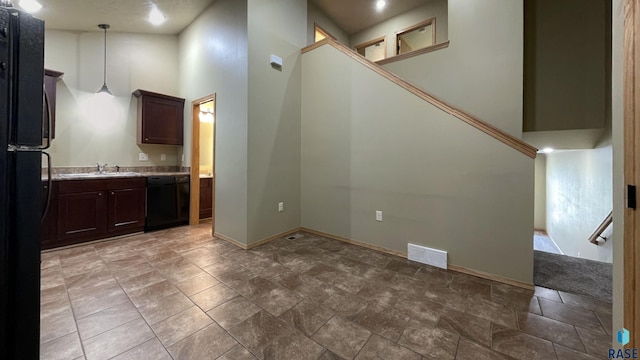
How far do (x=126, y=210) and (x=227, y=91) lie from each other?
2327mm

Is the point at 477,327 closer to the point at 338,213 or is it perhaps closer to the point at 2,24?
the point at 338,213

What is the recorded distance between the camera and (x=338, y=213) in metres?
3.49

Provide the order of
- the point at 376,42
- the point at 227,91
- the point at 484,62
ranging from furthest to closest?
the point at 376,42 < the point at 227,91 < the point at 484,62

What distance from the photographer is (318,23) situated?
502 centimetres

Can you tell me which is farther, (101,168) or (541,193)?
(541,193)

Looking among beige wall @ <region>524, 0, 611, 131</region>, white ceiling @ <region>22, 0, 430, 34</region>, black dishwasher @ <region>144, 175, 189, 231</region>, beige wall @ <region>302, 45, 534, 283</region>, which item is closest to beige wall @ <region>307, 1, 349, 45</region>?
white ceiling @ <region>22, 0, 430, 34</region>

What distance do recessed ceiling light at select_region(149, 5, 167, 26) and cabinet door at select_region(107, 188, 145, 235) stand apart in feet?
8.64

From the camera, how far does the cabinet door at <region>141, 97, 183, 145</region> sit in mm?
4008

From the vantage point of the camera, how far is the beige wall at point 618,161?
0.94 m

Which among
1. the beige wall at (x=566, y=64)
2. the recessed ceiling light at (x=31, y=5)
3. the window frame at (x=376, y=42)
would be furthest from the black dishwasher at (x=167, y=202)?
the beige wall at (x=566, y=64)

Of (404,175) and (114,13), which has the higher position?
(114,13)

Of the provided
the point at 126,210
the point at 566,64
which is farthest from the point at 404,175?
the point at 126,210

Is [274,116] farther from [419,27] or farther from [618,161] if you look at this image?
[419,27]

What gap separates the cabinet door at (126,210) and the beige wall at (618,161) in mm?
4813
